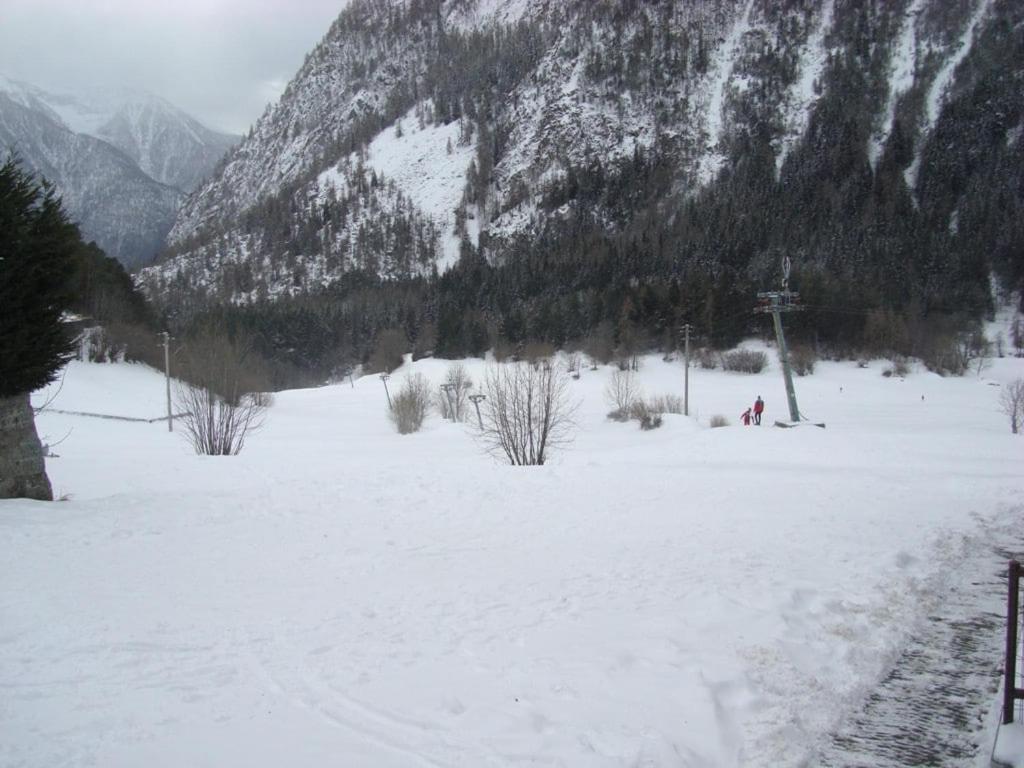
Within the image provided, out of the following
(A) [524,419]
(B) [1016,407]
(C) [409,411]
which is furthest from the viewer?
(C) [409,411]

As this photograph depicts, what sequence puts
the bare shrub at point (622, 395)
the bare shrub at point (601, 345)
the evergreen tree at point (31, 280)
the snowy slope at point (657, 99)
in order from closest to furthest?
the evergreen tree at point (31, 280)
the bare shrub at point (622, 395)
the bare shrub at point (601, 345)
the snowy slope at point (657, 99)

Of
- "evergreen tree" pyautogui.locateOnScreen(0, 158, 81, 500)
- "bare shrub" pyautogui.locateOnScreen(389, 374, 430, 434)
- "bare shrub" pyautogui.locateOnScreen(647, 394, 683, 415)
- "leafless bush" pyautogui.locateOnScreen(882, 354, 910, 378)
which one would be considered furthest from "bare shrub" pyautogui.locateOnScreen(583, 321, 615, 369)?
"evergreen tree" pyautogui.locateOnScreen(0, 158, 81, 500)

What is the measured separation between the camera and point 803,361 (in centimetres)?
6300

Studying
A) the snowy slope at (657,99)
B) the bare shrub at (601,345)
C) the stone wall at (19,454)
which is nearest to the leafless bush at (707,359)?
the bare shrub at (601,345)

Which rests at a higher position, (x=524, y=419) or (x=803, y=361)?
(x=803, y=361)

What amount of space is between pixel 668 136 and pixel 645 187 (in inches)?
606

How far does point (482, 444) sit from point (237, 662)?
23.3 m

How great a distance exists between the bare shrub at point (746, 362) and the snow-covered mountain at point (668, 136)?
4037cm

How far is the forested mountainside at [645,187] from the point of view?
88562 millimetres

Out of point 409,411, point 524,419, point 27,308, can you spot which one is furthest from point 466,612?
point 409,411

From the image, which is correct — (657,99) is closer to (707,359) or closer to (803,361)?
(707,359)

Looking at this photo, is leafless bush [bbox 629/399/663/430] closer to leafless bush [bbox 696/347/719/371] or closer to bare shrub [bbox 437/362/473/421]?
bare shrub [bbox 437/362/473/421]

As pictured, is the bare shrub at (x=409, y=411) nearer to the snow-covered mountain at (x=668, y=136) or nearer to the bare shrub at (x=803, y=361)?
the bare shrub at (x=803, y=361)

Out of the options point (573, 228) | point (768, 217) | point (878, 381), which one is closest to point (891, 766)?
point (878, 381)
